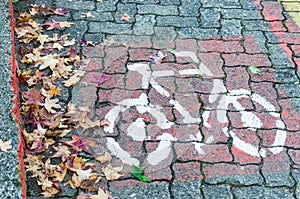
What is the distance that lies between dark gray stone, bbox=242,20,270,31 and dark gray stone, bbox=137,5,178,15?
69cm

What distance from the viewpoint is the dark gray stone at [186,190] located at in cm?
346

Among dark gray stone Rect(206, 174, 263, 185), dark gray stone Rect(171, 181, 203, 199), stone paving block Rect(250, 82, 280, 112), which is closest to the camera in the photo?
dark gray stone Rect(171, 181, 203, 199)

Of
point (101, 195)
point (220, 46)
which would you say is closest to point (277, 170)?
point (101, 195)

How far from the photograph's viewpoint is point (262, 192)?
354 cm

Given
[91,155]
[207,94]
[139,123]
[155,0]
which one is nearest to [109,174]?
[91,155]

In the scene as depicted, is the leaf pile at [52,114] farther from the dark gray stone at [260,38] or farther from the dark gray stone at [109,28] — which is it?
the dark gray stone at [260,38]

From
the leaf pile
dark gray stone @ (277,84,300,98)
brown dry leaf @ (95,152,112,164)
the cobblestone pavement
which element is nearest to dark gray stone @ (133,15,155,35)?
the cobblestone pavement

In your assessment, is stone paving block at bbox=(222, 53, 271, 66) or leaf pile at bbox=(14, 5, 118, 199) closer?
leaf pile at bbox=(14, 5, 118, 199)

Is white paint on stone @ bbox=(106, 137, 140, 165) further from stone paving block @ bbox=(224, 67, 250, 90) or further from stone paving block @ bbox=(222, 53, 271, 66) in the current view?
stone paving block @ bbox=(222, 53, 271, 66)

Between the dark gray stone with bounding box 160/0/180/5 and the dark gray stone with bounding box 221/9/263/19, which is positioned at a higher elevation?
the dark gray stone with bounding box 160/0/180/5

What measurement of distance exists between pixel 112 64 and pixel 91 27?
23.4 inches

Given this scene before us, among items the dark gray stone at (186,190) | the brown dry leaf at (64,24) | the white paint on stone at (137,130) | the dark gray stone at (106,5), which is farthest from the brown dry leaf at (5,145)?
the dark gray stone at (106,5)

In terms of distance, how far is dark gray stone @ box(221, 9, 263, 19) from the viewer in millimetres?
5199

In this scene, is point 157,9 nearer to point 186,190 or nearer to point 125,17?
point 125,17
